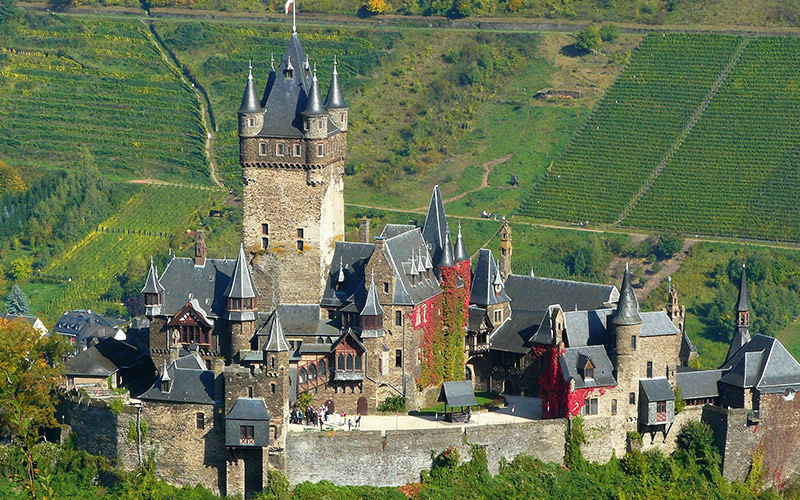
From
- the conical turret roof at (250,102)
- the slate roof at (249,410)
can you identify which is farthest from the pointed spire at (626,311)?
the conical turret roof at (250,102)

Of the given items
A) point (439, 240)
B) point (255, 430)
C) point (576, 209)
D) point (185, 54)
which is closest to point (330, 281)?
point (439, 240)

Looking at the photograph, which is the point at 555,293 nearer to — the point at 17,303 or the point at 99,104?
the point at 17,303

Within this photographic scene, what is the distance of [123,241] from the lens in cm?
12875

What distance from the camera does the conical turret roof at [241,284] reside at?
86.8 metres

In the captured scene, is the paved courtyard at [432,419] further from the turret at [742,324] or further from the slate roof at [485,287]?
the turret at [742,324]

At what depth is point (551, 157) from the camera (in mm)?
134500

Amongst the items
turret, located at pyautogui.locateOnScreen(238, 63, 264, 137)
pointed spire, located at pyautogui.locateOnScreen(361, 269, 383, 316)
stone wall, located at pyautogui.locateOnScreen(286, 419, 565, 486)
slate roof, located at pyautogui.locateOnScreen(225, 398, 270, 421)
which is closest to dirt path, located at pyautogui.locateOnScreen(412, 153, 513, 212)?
turret, located at pyautogui.locateOnScreen(238, 63, 264, 137)

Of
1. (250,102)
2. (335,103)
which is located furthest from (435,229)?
(250,102)

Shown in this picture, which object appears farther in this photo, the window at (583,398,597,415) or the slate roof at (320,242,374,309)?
the slate roof at (320,242,374,309)

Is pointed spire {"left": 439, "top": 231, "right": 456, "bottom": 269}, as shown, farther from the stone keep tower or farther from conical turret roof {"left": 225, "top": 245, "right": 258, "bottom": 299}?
conical turret roof {"left": 225, "top": 245, "right": 258, "bottom": 299}

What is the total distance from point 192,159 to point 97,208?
9.21 m

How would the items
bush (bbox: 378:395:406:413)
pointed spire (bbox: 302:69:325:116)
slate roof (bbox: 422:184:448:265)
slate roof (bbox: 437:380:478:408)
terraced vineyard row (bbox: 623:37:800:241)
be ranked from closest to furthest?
slate roof (bbox: 437:380:478:408) → bush (bbox: 378:395:406:413) → pointed spire (bbox: 302:69:325:116) → slate roof (bbox: 422:184:448:265) → terraced vineyard row (bbox: 623:37:800:241)

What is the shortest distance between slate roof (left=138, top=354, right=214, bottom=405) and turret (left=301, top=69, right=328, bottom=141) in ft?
43.3

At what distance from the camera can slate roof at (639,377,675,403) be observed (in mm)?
86125
